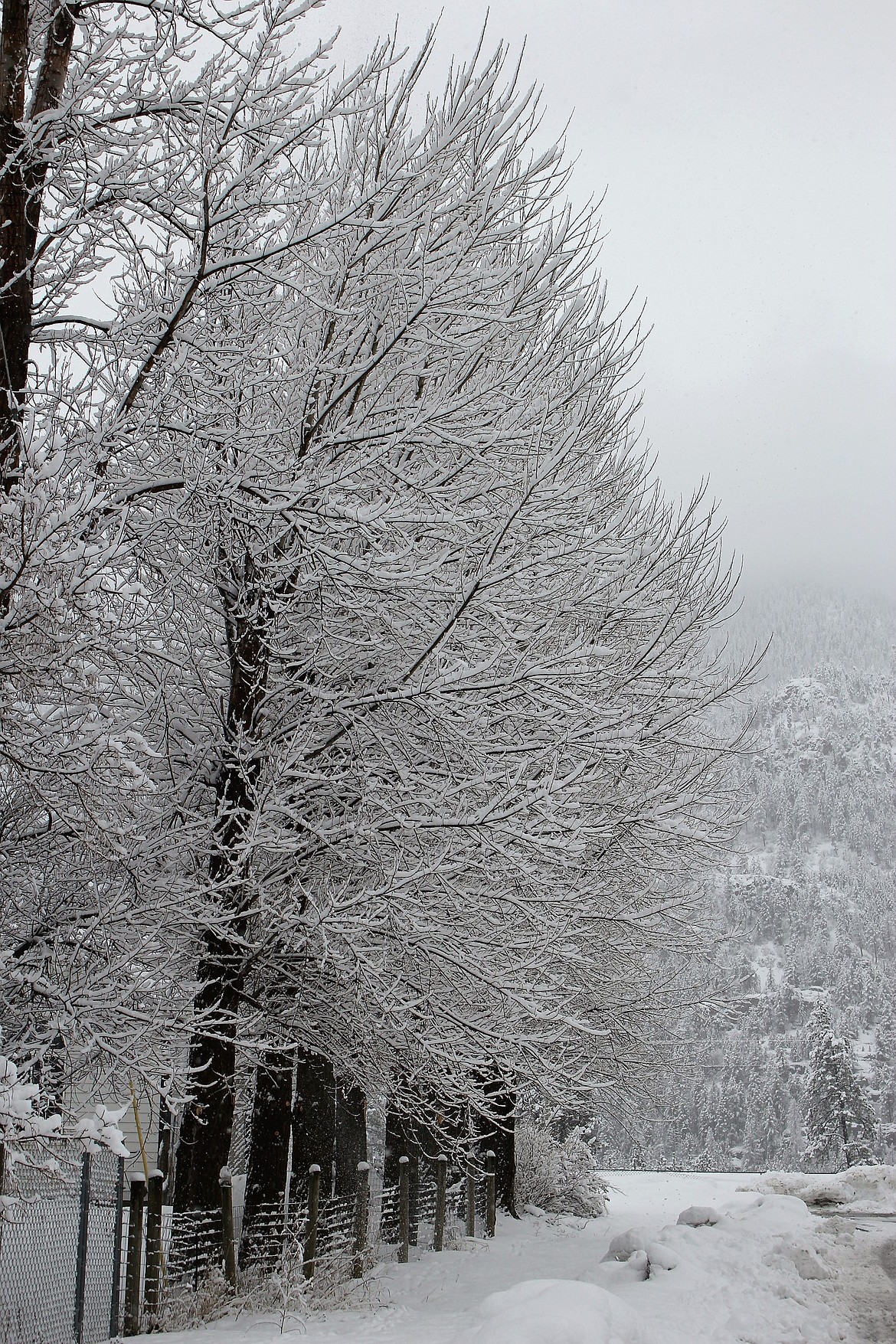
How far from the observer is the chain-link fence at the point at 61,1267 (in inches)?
243

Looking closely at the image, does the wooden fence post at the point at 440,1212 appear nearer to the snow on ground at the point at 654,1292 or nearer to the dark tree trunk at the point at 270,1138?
the snow on ground at the point at 654,1292

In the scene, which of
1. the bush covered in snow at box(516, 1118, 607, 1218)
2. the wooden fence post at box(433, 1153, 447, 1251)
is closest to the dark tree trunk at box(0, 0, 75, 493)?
the wooden fence post at box(433, 1153, 447, 1251)

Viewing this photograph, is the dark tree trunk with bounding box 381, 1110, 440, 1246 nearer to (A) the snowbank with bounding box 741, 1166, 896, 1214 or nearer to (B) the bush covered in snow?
(B) the bush covered in snow

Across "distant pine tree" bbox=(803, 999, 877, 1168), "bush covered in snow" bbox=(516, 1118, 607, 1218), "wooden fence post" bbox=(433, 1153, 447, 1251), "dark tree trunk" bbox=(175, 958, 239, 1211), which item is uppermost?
"dark tree trunk" bbox=(175, 958, 239, 1211)

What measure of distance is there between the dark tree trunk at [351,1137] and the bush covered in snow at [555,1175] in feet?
14.5

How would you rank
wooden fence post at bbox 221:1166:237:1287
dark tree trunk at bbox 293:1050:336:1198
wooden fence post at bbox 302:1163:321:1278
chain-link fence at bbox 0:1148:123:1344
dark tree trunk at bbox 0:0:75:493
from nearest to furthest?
dark tree trunk at bbox 0:0:75:493
chain-link fence at bbox 0:1148:123:1344
wooden fence post at bbox 221:1166:237:1287
wooden fence post at bbox 302:1163:321:1278
dark tree trunk at bbox 293:1050:336:1198

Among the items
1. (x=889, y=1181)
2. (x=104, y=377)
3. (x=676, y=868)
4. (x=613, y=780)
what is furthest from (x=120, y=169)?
(x=889, y=1181)

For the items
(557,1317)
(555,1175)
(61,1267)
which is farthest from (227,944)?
(555,1175)

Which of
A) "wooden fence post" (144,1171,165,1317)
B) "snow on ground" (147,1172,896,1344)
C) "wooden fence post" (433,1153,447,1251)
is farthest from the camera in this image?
"wooden fence post" (433,1153,447,1251)

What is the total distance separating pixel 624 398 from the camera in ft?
41.4

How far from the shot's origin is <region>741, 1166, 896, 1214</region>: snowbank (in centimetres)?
1376

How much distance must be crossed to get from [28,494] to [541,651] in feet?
17.3

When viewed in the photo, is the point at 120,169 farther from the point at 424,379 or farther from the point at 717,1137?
the point at 717,1137

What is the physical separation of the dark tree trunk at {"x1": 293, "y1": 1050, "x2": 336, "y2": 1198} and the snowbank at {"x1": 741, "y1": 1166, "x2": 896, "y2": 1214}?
6.57 meters
